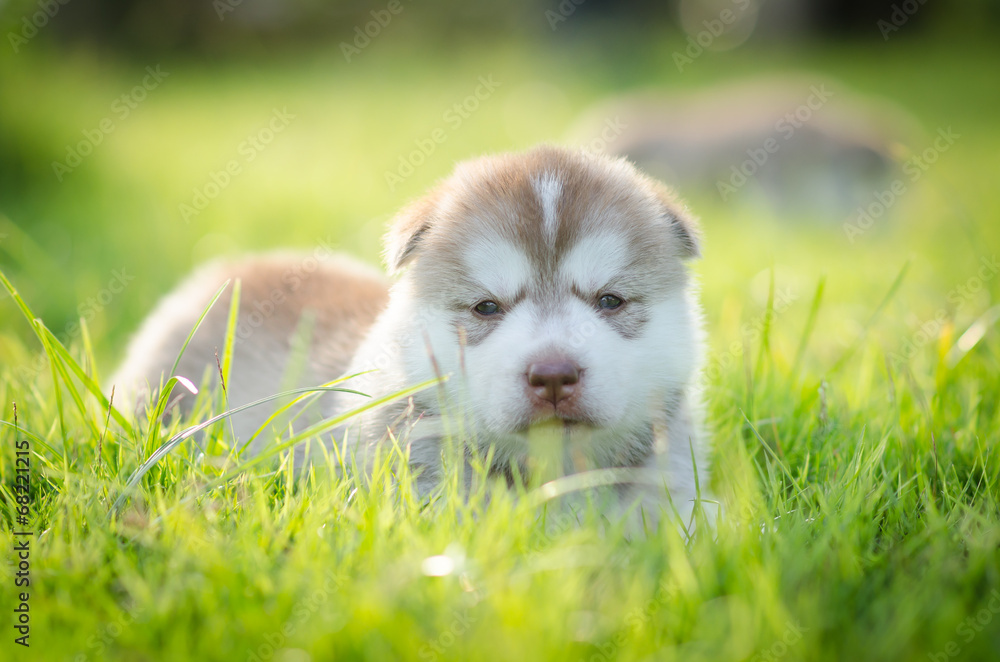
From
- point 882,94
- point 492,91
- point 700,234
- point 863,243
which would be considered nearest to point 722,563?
point 700,234

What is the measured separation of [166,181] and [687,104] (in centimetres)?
656

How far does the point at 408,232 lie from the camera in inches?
111

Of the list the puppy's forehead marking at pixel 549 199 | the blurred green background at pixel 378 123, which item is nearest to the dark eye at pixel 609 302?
the puppy's forehead marking at pixel 549 199

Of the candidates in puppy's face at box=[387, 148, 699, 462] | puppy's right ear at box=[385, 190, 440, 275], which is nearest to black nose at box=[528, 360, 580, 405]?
puppy's face at box=[387, 148, 699, 462]

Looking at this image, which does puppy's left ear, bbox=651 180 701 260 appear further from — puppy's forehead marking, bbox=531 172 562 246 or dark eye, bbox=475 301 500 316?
dark eye, bbox=475 301 500 316

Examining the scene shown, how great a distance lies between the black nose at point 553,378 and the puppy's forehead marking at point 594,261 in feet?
1.27

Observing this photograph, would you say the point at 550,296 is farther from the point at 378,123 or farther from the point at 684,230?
the point at 378,123

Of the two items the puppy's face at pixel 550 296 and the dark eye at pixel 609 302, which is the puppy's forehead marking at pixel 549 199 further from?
the dark eye at pixel 609 302

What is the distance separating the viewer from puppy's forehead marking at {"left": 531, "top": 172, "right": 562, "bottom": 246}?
8.45 feet

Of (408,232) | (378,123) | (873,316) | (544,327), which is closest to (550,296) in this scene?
(544,327)

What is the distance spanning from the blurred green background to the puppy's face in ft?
4.78

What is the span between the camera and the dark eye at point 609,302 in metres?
2.67

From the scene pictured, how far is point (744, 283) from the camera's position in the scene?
555 centimetres

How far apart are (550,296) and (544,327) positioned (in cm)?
16
